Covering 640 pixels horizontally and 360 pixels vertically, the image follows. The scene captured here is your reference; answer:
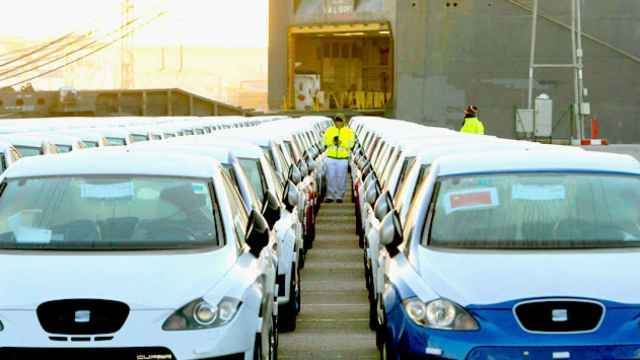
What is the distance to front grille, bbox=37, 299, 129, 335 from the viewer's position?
6152mm

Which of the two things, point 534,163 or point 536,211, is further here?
point 534,163

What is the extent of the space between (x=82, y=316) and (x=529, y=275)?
7.89 feet

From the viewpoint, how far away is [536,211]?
7574 millimetres

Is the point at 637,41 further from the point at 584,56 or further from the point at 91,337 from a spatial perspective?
the point at 91,337

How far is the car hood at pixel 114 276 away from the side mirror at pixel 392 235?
117cm

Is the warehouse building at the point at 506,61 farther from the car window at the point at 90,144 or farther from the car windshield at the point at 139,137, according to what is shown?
the car window at the point at 90,144

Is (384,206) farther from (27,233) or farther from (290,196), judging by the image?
(27,233)

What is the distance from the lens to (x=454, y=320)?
6.40m

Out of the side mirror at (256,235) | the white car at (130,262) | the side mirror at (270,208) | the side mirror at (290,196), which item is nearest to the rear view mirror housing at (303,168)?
the side mirror at (290,196)

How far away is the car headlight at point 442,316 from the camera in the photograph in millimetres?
6371

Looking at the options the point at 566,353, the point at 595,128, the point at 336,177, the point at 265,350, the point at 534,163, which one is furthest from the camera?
the point at 595,128

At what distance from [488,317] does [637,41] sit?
5265 centimetres

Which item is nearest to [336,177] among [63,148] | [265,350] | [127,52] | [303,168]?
[303,168]

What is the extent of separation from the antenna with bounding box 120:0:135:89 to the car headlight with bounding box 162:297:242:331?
110961 mm
